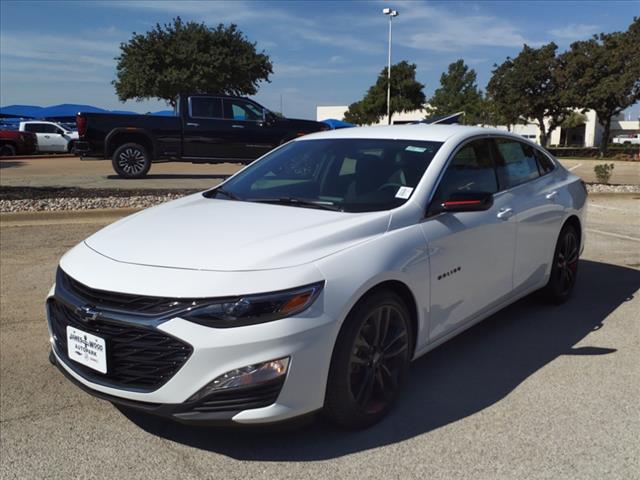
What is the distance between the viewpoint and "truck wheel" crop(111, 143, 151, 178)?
14250 mm

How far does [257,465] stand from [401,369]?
967mm

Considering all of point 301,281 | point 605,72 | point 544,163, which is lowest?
point 301,281

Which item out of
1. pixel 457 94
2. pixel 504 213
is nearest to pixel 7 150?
pixel 504 213

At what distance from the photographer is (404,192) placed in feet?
11.9

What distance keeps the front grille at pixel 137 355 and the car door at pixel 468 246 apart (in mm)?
1537

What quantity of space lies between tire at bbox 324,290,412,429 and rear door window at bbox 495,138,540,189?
1.74 metres

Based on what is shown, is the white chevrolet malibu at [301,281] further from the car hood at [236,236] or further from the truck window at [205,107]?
the truck window at [205,107]

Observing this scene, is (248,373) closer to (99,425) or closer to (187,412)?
(187,412)

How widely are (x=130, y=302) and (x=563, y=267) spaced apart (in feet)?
12.9

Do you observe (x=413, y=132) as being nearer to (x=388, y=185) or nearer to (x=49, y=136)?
(x=388, y=185)

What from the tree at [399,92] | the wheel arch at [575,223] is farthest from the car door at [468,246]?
the tree at [399,92]

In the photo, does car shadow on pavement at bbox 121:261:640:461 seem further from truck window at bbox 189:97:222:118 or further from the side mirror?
truck window at bbox 189:97:222:118

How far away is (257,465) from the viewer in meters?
2.85

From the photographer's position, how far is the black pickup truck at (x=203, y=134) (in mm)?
14352
